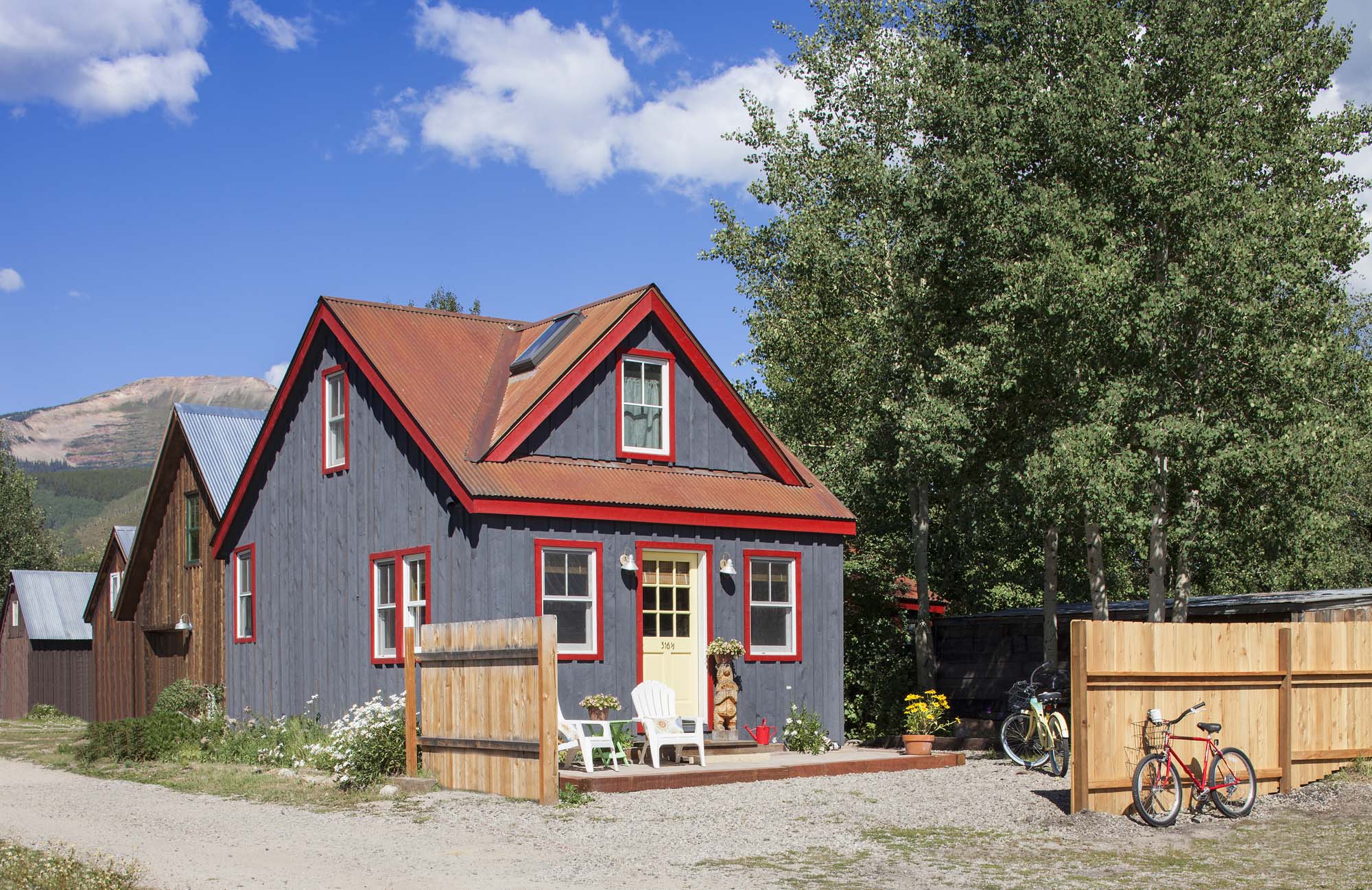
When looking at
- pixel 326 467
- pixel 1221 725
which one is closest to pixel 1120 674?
pixel 1221 725

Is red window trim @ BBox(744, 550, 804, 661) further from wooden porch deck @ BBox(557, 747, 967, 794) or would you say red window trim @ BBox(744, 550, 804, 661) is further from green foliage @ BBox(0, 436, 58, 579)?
green foliage @ BBox(0, 436, 58, 579)

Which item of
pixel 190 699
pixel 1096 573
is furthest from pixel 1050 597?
pixel 190 699

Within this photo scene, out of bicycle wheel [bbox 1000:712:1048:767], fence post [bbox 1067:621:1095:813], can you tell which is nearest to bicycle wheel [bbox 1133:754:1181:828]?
fence post [bbox 1067:621:1095:813]

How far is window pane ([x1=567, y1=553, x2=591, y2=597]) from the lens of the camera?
704 inches

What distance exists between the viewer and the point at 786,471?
21.0m

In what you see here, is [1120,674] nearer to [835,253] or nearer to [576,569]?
[576,569]

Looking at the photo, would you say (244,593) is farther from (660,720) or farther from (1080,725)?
(1080,725)

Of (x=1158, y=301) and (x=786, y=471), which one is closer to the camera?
(x=1158, y=301)

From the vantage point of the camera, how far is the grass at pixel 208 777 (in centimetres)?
1507

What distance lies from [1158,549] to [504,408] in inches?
404

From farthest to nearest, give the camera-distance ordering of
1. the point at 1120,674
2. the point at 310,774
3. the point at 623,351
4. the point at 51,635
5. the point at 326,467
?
the point at 51,635, the point at 326,467, the point at 623,351, the point at 310,774, the point at 1120,674

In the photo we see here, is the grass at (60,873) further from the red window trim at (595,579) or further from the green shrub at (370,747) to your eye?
the red window trim at (595,579)

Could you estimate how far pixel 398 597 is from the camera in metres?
18.8

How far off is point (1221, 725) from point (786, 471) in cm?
843
